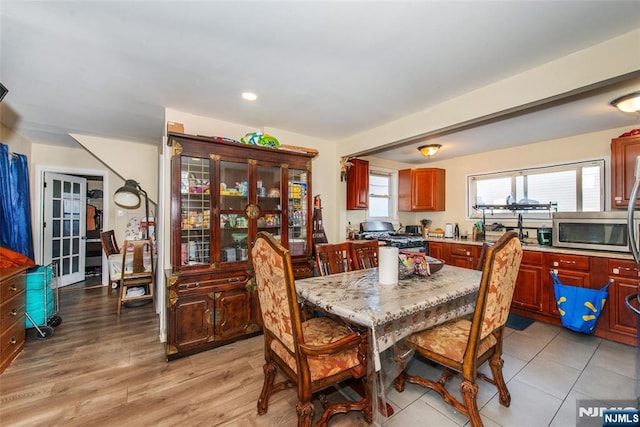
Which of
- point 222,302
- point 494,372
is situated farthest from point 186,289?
point 494,372

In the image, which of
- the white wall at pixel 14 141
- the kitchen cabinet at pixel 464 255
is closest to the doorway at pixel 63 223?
the white wall at pixel 14 141

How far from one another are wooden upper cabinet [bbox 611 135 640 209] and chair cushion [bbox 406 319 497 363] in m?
2.59

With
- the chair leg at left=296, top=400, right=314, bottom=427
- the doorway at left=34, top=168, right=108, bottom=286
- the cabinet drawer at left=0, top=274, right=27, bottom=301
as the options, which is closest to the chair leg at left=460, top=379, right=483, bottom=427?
the chair leg at left=296, top=400, right=314, bottom=427

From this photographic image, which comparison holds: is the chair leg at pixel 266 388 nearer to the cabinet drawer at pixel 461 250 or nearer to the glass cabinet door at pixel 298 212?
the glass cabinet door at pixel 298 212

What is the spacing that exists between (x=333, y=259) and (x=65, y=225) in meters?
5.14

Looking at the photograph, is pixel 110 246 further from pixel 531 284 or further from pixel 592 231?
pixel 592 231

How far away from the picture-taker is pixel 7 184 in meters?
2.96

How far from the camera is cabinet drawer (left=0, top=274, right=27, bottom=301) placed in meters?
2.26

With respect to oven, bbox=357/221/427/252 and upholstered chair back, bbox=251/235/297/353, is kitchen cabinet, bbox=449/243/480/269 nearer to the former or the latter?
oven, bbox=357/221/427/252

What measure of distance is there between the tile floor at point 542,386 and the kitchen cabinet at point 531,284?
20.8 inches

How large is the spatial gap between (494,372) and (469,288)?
1.88 ft

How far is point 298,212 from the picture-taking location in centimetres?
319

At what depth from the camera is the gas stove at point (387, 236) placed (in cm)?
406

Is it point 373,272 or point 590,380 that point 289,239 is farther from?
point 590,380
